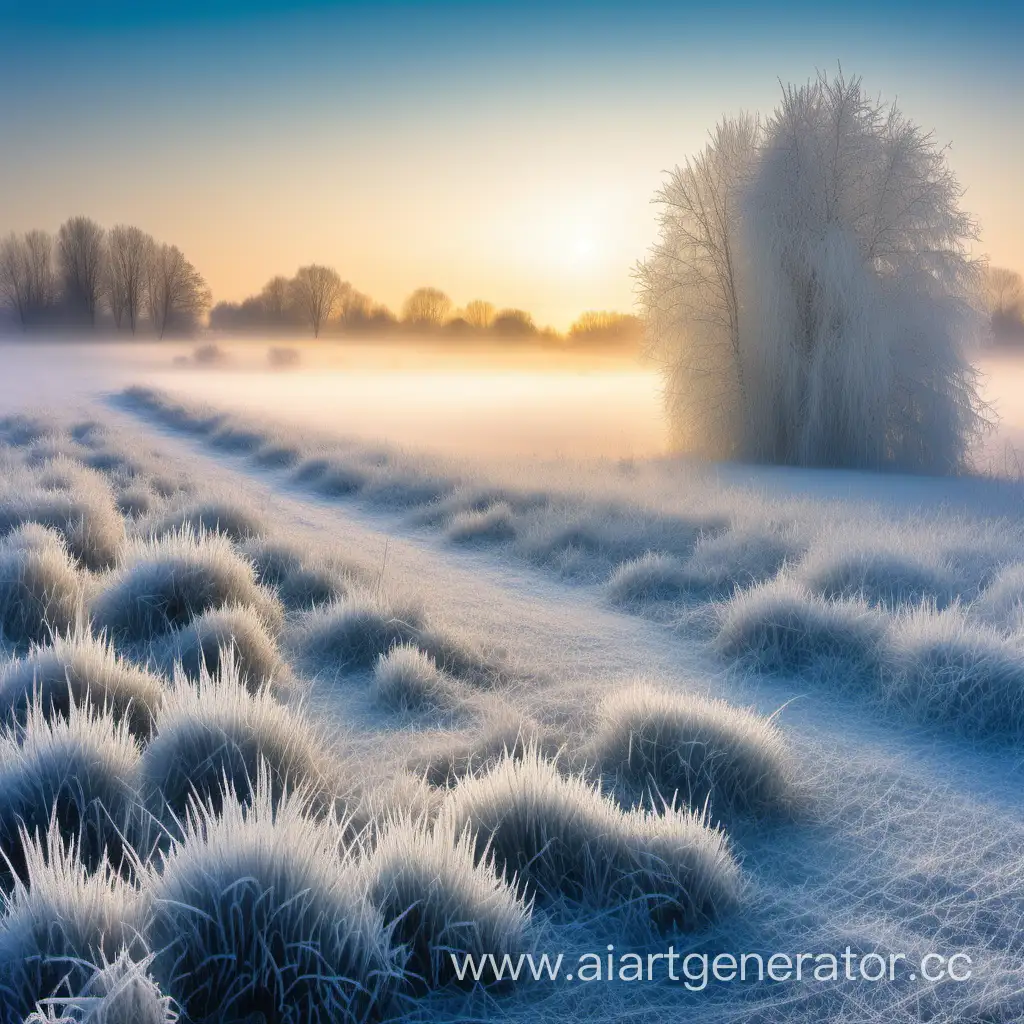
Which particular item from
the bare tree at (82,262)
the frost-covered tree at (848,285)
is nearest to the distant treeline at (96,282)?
the bare tree at (82,262)

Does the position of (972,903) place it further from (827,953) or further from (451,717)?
(451,717)

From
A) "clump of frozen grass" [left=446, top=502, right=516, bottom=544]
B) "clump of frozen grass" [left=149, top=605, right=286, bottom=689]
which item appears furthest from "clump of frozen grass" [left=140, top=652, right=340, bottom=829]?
"clump of frozen grass" [left=446, top=502, right=516, bottom=544]

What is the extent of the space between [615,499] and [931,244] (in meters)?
9.13

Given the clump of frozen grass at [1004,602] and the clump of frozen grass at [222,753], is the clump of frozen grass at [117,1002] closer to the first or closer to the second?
the clump of frozen grass at [222,753]

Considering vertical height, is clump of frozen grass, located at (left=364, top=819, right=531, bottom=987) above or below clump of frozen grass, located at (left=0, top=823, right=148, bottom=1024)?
below

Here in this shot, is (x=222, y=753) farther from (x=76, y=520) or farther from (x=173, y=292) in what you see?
(x=173, y=292)

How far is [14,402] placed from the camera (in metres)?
27.2

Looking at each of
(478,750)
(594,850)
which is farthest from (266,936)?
(478,750)

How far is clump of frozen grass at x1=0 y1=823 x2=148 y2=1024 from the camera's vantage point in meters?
1.92

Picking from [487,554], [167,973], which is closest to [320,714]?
[167,973]

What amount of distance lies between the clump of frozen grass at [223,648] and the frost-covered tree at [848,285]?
42.6 ft

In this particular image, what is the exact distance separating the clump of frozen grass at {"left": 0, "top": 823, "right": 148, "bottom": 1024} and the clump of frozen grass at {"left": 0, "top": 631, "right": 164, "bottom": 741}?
1965 millimetres

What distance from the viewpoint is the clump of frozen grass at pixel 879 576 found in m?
6.65

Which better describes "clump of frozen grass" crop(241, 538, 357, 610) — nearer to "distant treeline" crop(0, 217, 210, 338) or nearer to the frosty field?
the frosty field
